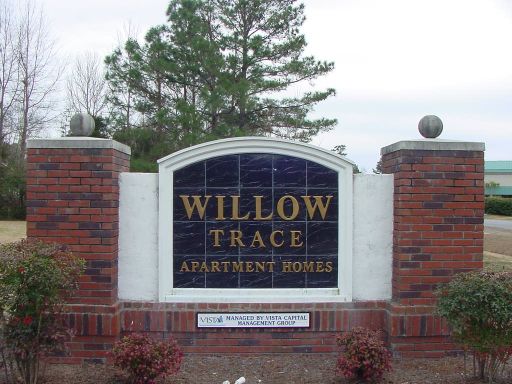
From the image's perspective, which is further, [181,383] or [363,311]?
[363,311]

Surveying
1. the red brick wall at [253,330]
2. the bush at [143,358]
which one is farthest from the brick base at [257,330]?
the bush at [143,358]

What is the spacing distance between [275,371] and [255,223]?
1395 mm

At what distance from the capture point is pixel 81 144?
5.16 m

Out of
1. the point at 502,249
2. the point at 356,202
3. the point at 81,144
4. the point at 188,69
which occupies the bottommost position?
the point at 502,249

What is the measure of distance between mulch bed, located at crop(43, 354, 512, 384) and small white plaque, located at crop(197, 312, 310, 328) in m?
0.30

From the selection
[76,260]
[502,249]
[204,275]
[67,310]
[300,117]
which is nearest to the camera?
[76,260]

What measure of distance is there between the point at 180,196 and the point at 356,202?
5.68ft

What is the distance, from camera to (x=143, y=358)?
4.34 metres

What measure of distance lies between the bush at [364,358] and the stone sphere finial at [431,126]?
6.66 feet

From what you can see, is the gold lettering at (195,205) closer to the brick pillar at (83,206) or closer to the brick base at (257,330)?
the brick pillar at (83,206)

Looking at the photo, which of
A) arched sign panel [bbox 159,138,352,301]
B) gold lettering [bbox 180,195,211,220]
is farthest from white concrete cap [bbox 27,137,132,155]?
gold lettering [bbox 180,195,211,220]

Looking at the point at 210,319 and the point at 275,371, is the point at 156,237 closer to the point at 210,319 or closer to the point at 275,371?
the point at 210,319

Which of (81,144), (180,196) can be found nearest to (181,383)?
(180,196)

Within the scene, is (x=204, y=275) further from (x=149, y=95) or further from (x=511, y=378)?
(x=149, y=95)
